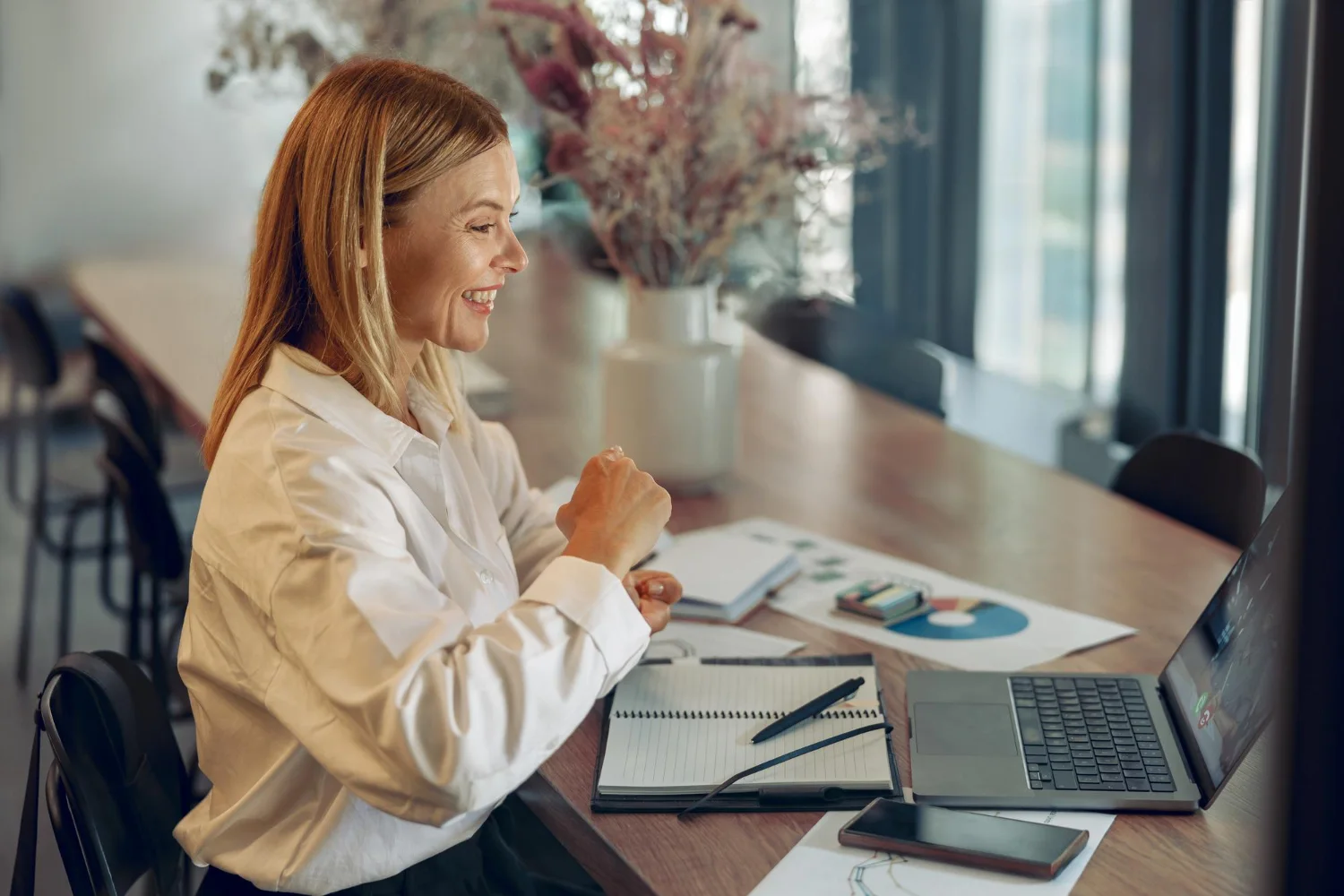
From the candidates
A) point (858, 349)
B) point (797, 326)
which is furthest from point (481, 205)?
point (797, 326)

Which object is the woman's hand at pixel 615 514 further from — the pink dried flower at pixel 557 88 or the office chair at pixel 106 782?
the pink dried flower at pixel 557 88

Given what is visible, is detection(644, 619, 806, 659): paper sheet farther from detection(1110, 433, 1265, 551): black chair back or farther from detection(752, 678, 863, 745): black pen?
detection(1110, 433, 1265, 551): black chair back

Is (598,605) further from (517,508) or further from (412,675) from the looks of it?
(517,508)

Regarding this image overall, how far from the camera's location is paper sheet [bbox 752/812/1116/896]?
3.43 ft

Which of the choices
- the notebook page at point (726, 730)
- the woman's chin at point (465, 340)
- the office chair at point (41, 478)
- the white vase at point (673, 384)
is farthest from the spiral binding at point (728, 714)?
the office chair at point (41, 478)

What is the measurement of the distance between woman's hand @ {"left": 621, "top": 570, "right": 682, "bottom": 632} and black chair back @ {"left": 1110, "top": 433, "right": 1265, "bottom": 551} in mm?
944

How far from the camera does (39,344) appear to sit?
3.47 metres

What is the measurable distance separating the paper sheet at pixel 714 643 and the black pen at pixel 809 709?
0.18 meters

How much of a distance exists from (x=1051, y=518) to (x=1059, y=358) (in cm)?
242

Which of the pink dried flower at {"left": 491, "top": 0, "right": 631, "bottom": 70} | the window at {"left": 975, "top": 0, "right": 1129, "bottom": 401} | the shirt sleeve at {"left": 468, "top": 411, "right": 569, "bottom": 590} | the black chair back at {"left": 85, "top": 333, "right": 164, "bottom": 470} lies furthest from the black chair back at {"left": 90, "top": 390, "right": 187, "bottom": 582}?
the window at {"left": 975, "top": 0, "right": 1129, "bottom": 401}

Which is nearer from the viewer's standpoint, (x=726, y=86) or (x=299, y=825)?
(x=299, y=825)

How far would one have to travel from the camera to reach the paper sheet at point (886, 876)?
105 cm

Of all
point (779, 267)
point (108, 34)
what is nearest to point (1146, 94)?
point (779, 267)

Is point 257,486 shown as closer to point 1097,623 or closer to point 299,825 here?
point 299,825
